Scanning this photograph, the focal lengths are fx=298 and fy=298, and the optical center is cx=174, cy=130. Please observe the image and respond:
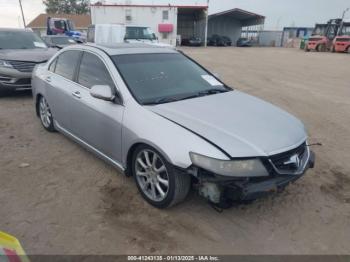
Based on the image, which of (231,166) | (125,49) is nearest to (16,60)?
(125,49)

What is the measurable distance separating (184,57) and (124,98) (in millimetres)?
1494

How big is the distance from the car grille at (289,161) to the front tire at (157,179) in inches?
32.7

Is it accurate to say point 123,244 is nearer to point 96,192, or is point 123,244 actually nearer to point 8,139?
point 96,192

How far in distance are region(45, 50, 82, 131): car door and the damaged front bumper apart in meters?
2.40

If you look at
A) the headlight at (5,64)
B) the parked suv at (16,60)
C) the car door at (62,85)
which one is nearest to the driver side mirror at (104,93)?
the car door at (62,85)

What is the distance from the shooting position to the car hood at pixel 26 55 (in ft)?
24.2

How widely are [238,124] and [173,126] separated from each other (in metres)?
0.66

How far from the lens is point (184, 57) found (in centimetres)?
439

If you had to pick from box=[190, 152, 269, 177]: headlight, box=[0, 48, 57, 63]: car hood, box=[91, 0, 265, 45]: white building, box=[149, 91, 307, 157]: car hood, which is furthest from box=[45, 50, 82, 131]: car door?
box=[91, 0, 265, 45]: white building

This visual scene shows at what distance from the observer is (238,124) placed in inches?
117

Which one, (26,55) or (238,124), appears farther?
(26,55)

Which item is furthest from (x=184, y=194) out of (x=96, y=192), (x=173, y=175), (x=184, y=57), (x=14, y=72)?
(x=14, y=72)

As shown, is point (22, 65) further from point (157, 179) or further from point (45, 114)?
point (157, 179)

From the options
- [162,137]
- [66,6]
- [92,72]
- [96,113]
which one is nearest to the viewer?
[162,137]
